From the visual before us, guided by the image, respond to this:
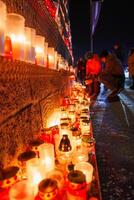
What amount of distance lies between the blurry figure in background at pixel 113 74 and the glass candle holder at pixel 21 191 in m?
8.21

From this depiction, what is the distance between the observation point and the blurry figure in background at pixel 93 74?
10.9m

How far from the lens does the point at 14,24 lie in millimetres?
2223

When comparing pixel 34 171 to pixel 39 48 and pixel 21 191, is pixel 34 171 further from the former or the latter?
pixel 39 48

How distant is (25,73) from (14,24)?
59cm

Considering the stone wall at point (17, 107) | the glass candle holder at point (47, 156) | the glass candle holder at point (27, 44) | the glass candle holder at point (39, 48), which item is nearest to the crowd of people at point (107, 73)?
the glass candle holder at point (39, 48)

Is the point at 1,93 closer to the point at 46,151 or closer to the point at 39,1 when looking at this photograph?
the point at 46,151

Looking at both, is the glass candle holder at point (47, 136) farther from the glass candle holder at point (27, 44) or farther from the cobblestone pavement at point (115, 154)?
the glass candle holder at point (27, 44)

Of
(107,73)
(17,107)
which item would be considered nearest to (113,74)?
(107,73)

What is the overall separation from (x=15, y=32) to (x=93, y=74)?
907 centimetres

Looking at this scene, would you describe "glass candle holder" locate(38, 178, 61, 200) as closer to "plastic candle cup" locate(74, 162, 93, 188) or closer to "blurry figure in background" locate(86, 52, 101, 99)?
"plastic candle cup" locate(74, 162, 93, 188)

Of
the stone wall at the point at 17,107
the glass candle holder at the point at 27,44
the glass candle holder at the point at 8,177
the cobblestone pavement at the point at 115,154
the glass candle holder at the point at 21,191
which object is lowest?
the cobblestone pavement at the point at 115,154

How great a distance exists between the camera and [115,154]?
11.5 feet

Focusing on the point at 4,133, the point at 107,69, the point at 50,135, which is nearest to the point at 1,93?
the point at 4,133

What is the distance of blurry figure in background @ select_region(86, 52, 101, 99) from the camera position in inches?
427
